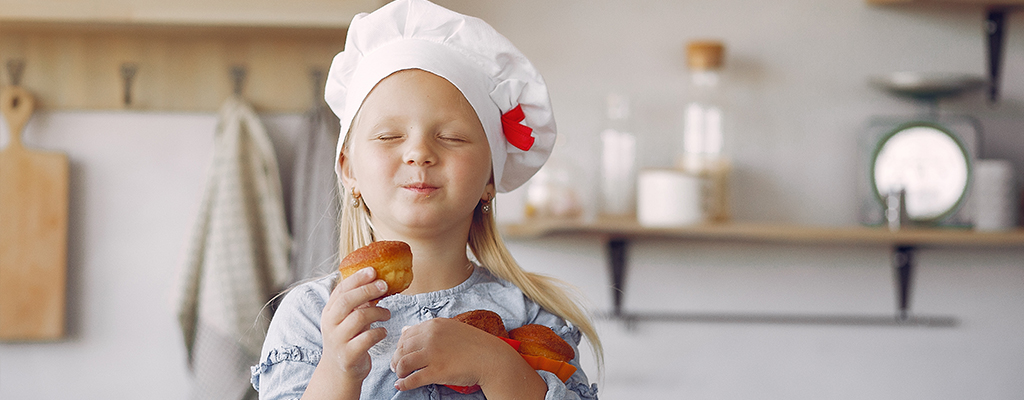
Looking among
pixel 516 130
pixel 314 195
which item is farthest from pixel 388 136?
pixel 314 195

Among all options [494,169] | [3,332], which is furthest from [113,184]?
[494,169]

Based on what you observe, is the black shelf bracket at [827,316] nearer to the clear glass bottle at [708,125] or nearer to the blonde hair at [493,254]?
the clear glass bottle at [708,125]

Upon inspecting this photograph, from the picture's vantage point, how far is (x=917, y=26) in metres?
1.78

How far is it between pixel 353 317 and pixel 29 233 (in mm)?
1338

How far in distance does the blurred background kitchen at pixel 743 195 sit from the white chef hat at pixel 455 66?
868 mm

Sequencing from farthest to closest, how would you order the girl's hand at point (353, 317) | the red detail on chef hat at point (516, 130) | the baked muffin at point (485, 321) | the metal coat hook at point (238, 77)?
the metal coat hook at point (238, 77)
the red detail on chef hat at point (516, 130)
the baked muffin at point (485, 321)
the girl's hand at point (353, 317)

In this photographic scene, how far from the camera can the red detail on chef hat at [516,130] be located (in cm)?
81

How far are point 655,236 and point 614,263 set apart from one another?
0.12m

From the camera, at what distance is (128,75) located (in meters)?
1.66

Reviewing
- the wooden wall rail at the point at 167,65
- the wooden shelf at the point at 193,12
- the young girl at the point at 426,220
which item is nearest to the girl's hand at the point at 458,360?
the young girl at the point at 426,220

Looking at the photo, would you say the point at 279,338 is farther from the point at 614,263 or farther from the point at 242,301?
the point at 614,263

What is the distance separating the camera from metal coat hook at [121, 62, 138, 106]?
166 centimetres

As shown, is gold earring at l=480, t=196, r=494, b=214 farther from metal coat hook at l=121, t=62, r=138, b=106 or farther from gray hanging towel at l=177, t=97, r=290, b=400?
metal coat hook at l=121, t=62, r=138, b=106

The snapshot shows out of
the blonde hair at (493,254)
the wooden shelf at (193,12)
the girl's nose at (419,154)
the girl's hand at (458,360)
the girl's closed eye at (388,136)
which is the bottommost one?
the girl's hand at (458,360)
